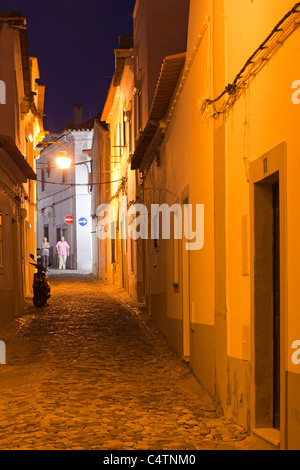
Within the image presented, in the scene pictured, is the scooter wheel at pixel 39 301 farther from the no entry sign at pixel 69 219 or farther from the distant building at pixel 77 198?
the no entry sign at pixel 69 219

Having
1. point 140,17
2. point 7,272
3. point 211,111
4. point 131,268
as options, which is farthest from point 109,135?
point 211,111

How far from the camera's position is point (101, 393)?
7910 millimetres

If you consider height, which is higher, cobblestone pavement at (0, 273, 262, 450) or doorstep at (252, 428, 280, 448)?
doorstep at (252, 428, 280, 448)

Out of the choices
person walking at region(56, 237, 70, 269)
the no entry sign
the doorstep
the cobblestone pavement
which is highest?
the no entry sign

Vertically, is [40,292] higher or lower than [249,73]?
lower

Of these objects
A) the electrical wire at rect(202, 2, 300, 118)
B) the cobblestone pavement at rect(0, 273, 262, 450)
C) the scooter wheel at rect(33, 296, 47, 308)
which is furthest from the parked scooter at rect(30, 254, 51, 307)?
the electrical wire at rect(202, 2, 300, 118)

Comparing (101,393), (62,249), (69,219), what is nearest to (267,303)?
(101,393)

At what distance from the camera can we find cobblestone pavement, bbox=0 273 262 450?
19.5 feet

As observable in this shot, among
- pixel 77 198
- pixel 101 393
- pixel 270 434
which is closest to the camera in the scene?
pixel 270 434

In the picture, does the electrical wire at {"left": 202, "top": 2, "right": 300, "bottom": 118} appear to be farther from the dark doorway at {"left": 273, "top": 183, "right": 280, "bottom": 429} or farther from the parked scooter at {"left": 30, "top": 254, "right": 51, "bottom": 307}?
the parked scooter at {"left": 30, "top": 254, "right": 51, "bottom": 307}

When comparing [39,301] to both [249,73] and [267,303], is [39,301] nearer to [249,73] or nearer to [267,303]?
[267,303]

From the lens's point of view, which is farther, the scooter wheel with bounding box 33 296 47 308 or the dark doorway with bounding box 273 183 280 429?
the scooter wheel with bounding box 33 296 47 308

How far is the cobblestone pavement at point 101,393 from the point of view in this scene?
594 centimetres

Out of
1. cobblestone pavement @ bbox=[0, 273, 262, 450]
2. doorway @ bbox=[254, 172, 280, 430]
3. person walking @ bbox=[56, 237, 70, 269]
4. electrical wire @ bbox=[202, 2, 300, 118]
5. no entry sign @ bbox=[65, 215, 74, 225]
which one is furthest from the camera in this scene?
no entry sign @ bbox=[65, 215, 74, 225]
